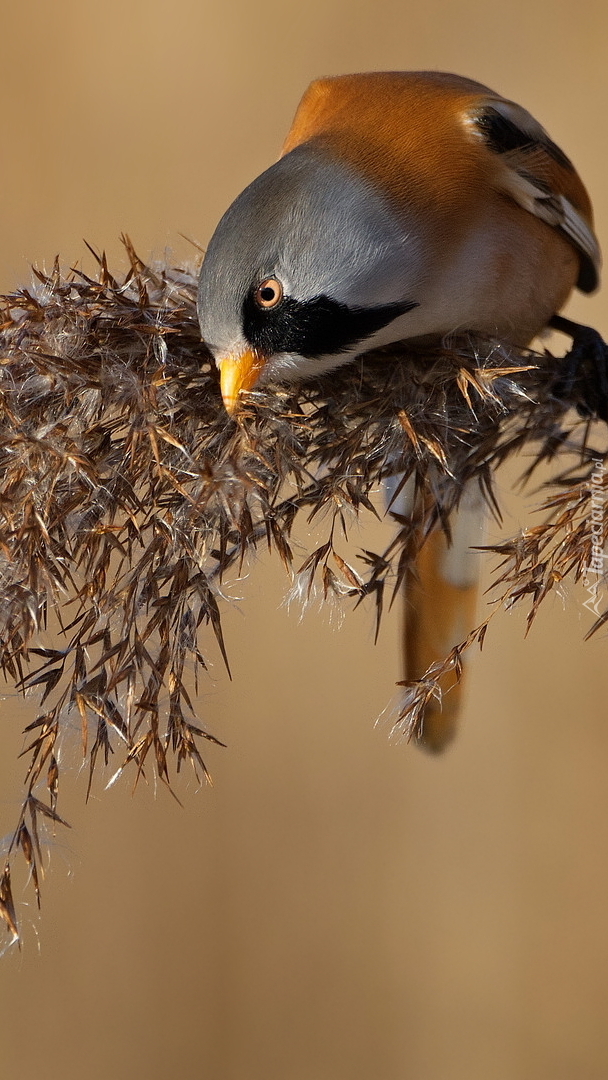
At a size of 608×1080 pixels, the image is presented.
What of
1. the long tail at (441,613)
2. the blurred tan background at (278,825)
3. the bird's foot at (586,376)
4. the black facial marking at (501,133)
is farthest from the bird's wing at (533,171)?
the blurred tan background at (278,825)

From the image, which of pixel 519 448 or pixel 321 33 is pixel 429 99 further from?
pixel 321 33

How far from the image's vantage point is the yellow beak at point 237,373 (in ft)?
1.47

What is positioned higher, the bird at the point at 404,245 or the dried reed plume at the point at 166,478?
the bird at the point at 404,245

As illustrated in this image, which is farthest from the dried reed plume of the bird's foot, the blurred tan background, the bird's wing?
the blurred tan background

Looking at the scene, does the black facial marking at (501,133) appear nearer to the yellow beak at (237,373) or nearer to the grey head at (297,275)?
the grey head at (297,275)

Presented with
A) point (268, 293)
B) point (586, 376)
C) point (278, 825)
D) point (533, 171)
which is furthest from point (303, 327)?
point (278, 825)

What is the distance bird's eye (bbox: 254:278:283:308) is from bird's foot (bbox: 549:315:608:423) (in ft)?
0.43

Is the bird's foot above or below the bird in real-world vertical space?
below

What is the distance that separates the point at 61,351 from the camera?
17.8 inches

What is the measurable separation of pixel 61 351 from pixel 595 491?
9.3 inches

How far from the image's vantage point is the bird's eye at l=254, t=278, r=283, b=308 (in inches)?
18.3

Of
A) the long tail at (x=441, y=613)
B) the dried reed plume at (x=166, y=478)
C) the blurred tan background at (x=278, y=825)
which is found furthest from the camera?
the blurred tan background at (x=278, y=825)

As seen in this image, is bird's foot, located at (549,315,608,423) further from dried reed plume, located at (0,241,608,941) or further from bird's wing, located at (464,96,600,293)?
bird's wing, located at (464,96,600,293)

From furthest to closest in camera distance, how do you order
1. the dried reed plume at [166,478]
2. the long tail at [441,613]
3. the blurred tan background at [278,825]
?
the blurred tan background at [278,825], the long tail at [441,613], the dried reed plume at [166,478]
